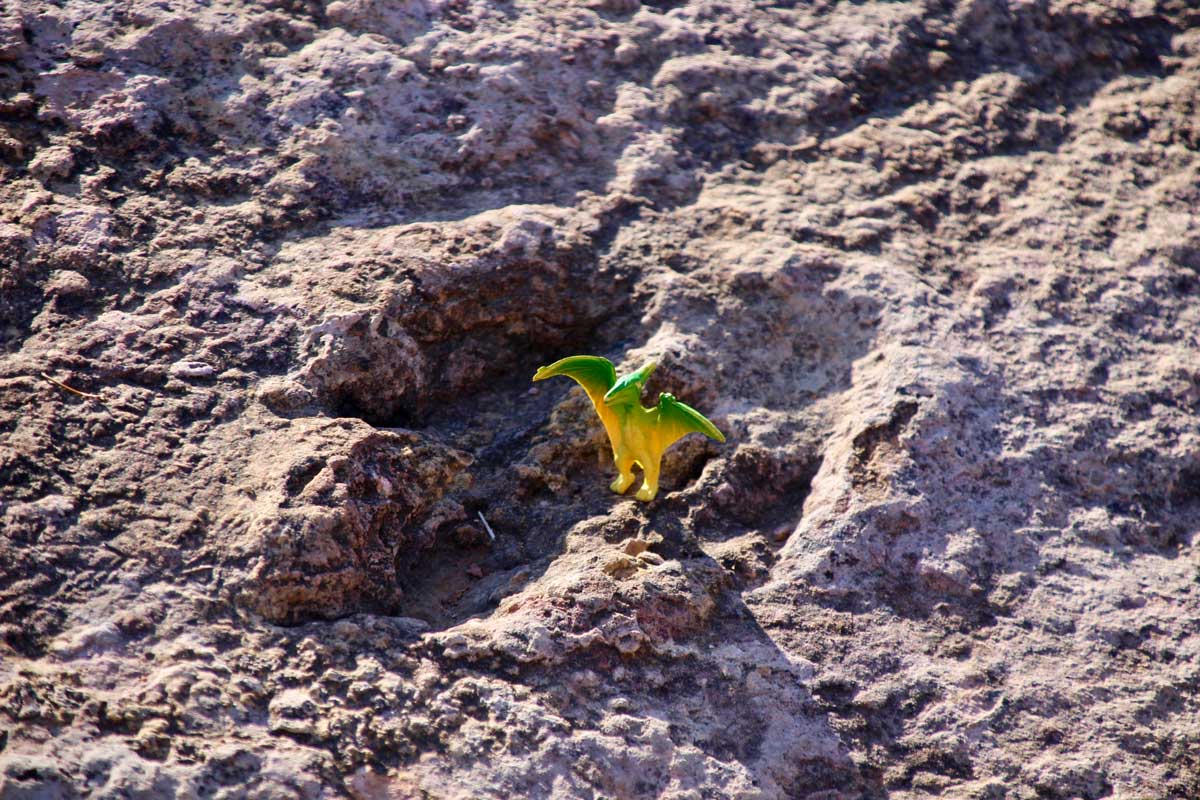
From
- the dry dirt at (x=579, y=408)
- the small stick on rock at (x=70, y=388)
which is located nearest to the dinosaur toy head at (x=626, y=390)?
the dry dirt at (x=579, y=408)

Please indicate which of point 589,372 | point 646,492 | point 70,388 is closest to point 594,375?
point 589,372

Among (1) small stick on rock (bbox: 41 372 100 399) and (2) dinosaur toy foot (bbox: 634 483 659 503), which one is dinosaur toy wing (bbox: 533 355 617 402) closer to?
(2) dinosaur toy foot (bbox: 634 483 659 503)

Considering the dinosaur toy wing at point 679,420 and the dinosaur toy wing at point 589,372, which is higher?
the dinosaur toy wing at point 589,372

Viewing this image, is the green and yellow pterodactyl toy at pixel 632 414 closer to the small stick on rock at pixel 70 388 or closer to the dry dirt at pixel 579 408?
the dry dirt at pixel 579 408

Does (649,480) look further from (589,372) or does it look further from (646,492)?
(589,372)

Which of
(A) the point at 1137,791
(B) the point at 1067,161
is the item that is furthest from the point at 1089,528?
(B) the point at 1067,161
